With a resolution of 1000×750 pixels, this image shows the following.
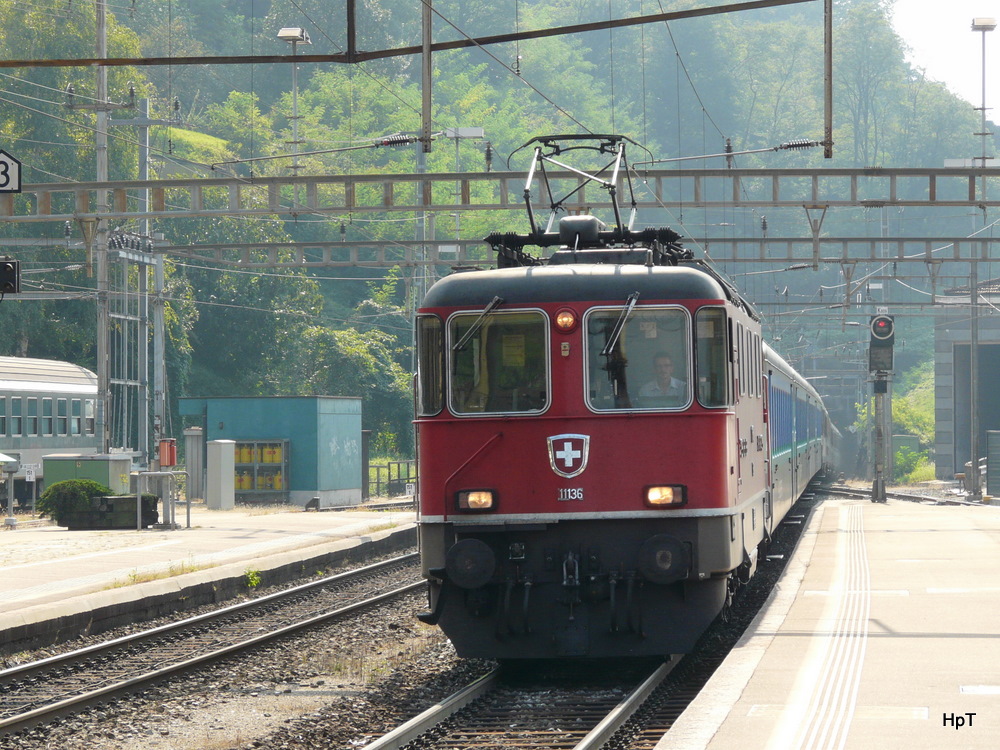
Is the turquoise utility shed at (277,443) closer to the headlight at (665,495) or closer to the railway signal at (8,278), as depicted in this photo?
the railway signal at (8,278)

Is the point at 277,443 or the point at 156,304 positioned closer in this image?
the point at 277,443

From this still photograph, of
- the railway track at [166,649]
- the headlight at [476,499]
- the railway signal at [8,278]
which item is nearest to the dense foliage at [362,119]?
the railway signal at [8,278]

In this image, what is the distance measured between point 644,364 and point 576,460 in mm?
827

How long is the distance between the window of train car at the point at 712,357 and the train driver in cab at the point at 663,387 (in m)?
0.15

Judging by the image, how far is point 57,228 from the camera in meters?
58.4

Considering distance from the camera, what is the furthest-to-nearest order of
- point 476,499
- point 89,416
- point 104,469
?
point 89,416, point 104,469, point 476,499

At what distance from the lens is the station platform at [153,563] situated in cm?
1372

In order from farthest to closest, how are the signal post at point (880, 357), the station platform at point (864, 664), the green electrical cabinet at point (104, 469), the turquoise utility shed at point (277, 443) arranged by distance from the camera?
the turquoise utility shed at point (277, 443) < the signal post at point (880, 357) < the green electrical cabinet at point (104, 469) < the station platform at point (864, 664)

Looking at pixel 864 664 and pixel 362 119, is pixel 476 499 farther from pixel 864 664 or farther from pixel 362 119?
pixel 362 119

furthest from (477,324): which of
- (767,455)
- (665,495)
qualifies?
(767,455)

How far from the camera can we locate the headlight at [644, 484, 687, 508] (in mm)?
10055

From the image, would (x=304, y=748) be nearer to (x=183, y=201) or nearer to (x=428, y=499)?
(x=428, y=499)

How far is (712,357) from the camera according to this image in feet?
33.7

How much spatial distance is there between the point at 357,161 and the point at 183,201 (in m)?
17.5
